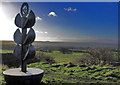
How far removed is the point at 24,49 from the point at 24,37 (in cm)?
26

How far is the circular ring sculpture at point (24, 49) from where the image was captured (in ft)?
10.4

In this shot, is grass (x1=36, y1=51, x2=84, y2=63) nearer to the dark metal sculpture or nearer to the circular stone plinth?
the dark metal sculpture

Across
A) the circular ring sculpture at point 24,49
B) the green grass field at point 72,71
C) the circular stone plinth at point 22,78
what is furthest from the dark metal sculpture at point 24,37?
the green grass field at point 72,71

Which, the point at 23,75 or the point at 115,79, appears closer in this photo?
the point at 23,75

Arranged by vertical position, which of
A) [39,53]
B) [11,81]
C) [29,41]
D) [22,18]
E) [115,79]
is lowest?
[115,79]

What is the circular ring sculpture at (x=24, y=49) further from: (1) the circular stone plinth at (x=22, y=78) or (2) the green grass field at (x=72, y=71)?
(2) the green grass field at (x=72, y=71)

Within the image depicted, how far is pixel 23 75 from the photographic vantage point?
318cm

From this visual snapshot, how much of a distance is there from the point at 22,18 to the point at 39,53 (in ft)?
8.75

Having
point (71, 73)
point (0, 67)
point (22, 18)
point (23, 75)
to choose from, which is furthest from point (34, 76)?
point (0, 67)

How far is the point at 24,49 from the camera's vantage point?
139 inches

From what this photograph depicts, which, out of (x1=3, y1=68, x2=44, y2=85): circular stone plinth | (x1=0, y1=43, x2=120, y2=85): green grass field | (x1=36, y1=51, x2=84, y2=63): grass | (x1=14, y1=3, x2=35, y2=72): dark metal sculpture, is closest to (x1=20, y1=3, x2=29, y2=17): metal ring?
(x1=14, y1=3, x2=35, y2=72): dark metal sculpture

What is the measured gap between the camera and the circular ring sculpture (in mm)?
3178

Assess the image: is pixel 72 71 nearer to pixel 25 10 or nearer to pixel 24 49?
pixel 24 49

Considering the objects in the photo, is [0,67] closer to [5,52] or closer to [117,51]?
[5,52]
